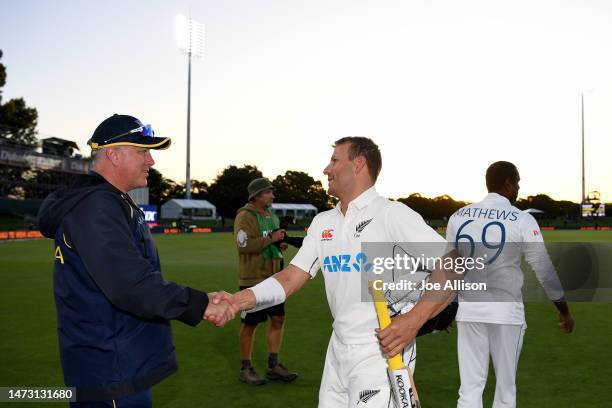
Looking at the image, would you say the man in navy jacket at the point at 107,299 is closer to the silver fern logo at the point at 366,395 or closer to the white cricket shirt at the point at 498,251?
the silver fern logo at the point at 366,395

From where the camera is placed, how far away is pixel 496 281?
4492 millimetres

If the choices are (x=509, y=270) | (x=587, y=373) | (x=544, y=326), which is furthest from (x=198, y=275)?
(x=509, y=270)

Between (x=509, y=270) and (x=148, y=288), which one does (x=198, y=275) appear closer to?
(x=509, y=270)

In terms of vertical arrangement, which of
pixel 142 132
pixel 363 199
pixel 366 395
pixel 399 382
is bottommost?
pixel 366 395

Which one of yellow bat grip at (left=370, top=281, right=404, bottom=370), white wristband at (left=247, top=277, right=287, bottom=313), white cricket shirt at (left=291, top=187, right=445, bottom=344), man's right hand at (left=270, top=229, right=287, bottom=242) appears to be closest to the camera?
yellow bat grip at (left=370, top=281, right=404, bottom=370)

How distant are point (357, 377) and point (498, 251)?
6.16 ft

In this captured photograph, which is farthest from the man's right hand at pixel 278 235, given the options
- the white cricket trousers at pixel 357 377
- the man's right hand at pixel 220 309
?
the white cricket trousers at pixel 357 377

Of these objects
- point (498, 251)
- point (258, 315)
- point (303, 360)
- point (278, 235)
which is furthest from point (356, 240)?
point (303, 360)

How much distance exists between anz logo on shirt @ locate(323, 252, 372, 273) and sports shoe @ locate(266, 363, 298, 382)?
3621 millimetres

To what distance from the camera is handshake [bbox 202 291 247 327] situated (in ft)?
10.5

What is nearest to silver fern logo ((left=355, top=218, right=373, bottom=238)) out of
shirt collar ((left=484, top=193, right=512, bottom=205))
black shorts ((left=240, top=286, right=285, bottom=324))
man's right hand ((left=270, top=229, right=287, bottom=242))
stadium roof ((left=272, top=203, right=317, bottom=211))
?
shirt collar ((left=484, top=193, right=512, bottom=205))

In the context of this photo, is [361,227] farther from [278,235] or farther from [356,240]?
[278,235]

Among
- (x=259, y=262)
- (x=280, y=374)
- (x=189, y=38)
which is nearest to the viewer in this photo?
(x=280, y=374)

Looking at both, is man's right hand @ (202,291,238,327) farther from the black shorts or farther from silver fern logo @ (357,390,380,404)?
the black shorts
